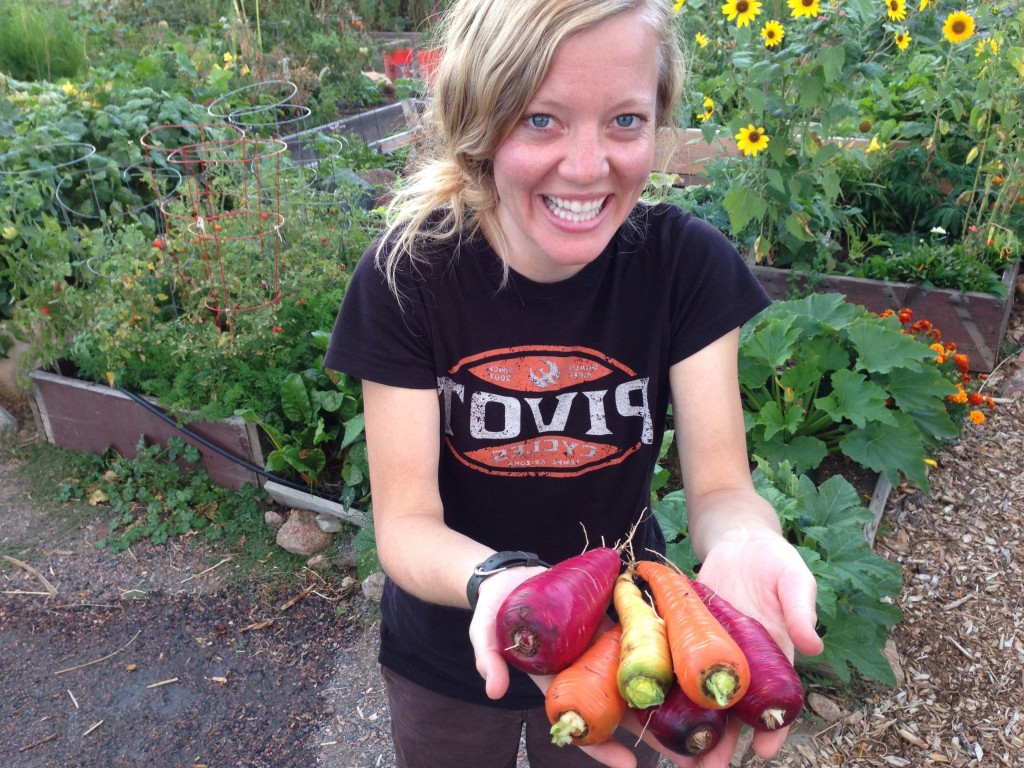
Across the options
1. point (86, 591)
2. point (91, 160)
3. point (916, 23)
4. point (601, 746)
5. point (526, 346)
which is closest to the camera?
point (601, 746)

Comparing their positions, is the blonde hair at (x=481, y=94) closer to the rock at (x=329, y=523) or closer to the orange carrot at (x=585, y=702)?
the orange carrot at (x=585, y=702)

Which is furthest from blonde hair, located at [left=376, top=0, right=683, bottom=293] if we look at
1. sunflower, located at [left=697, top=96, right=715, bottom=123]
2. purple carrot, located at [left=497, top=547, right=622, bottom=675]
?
sunflower, located at [left=697, top=96, right=715, bottom=123]

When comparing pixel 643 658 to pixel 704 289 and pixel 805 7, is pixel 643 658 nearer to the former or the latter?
pixel 704 289

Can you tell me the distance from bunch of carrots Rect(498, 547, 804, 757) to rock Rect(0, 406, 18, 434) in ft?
13.6

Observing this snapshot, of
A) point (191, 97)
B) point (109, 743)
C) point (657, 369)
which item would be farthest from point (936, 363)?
point (191, 97)

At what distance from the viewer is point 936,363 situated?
3.84 meters

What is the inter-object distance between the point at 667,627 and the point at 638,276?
0.63 metres

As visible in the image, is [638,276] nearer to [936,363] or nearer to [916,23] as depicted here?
[936,363]

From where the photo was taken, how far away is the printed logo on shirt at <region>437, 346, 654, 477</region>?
1.56 m

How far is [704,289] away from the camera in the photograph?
5.10 ft

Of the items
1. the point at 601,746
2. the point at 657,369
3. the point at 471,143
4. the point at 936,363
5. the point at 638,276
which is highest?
the point at 471,143

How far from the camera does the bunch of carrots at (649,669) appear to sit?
3.89 ft

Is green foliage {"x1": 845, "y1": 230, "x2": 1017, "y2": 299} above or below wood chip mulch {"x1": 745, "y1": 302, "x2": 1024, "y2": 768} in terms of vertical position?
above

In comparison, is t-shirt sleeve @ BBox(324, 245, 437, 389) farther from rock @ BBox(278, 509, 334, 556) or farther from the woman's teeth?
rock @ BBox(278, 509, 334, 556)
